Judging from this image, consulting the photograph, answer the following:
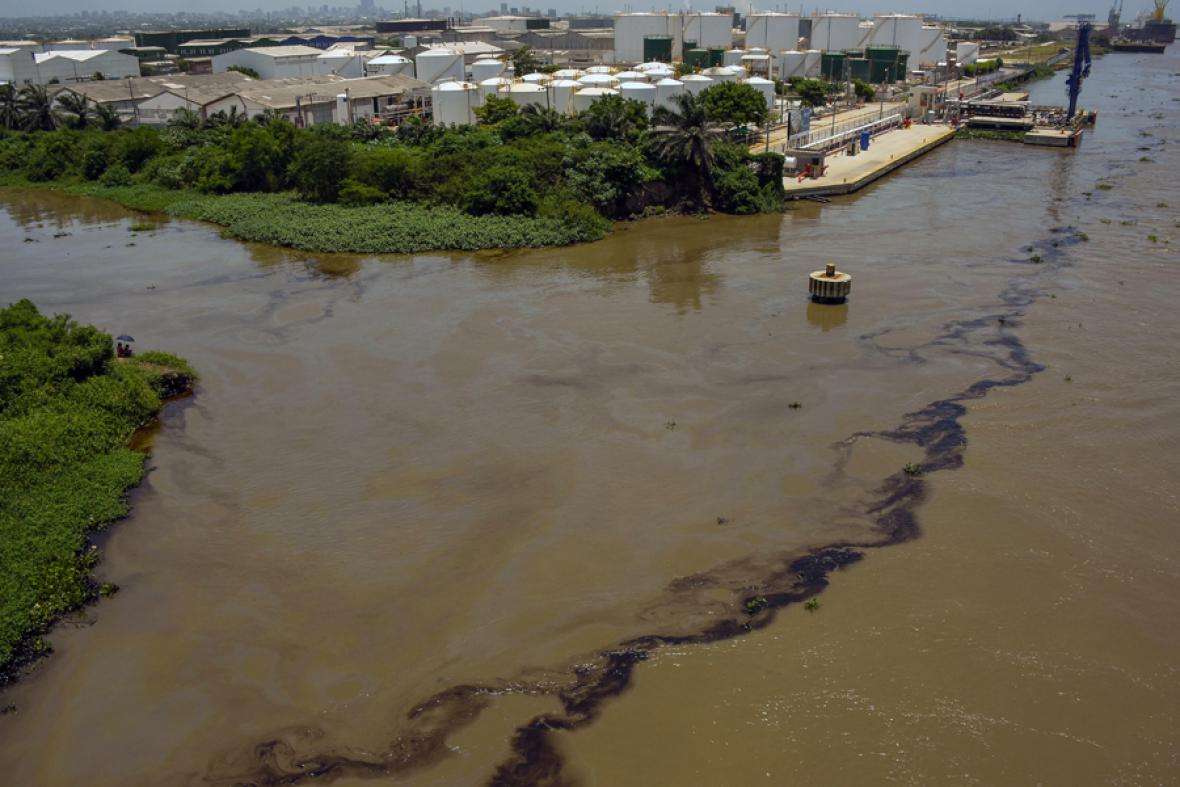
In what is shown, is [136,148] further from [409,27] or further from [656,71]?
[409,27]

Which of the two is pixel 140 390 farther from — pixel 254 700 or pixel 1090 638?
pixel 1090 638

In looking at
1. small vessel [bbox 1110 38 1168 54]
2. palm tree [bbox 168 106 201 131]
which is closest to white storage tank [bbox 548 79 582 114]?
palm tree [bbox 168 106 201 131]

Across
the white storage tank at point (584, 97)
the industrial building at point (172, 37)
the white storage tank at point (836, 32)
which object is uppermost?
the industrial building at point (172, 37)

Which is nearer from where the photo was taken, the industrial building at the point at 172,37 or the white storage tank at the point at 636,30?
the white storage tank at the point at 636,30

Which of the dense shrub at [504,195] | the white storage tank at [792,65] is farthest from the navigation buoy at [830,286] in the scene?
the white storage tank at [792,65]

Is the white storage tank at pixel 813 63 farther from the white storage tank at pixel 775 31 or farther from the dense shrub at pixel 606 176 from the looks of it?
the dense shrub at pixel 606 176

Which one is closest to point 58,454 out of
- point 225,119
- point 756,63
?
point 225,119
